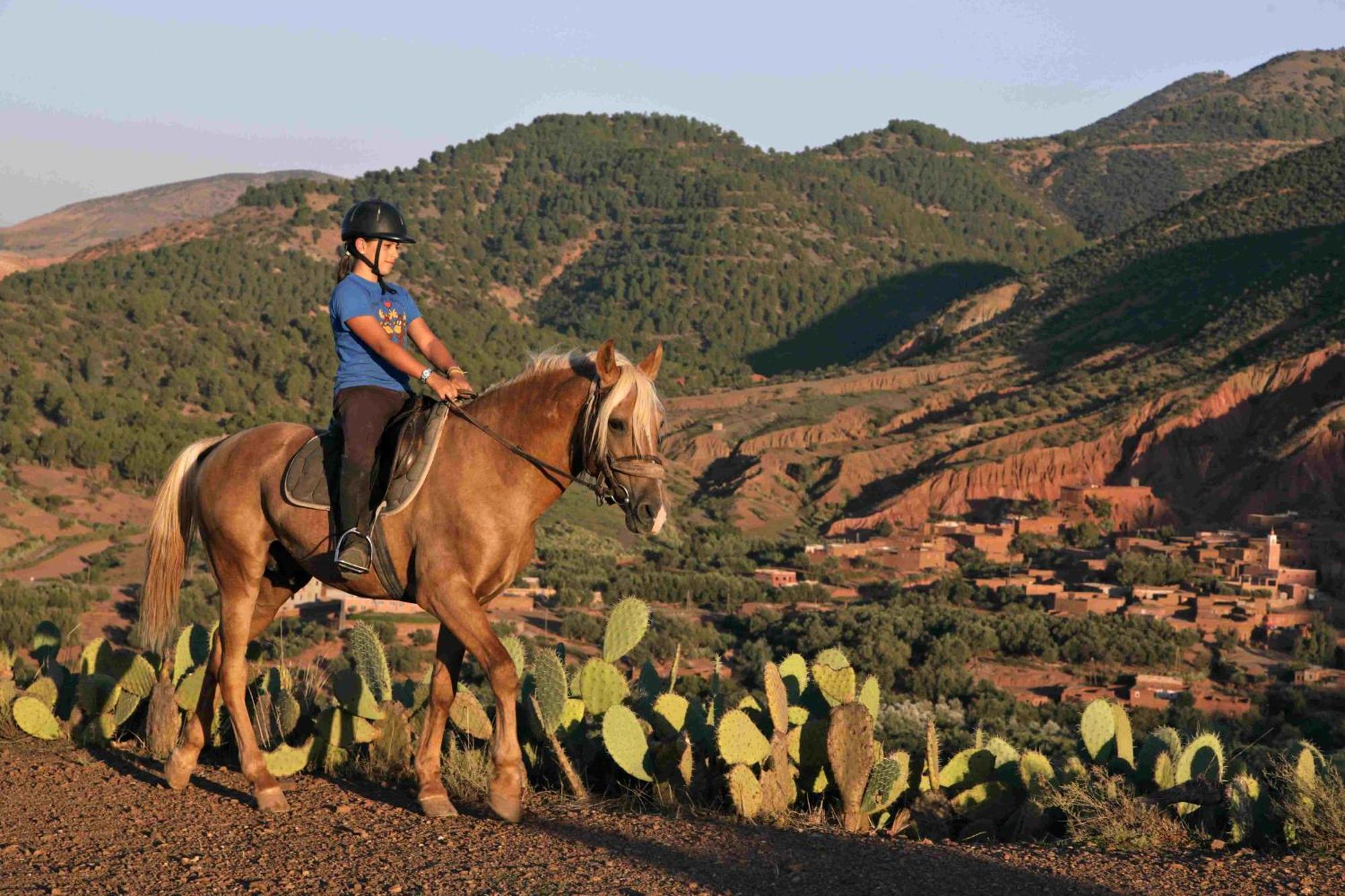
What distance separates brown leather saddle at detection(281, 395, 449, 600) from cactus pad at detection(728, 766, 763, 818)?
6.03 feet

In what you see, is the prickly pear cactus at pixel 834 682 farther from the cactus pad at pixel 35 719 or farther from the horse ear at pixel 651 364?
the cactus pad at pixel 35 719

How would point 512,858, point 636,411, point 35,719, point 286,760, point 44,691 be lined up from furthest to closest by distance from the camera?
1. point 44,691
2. point 35,719
3. point 286,760
4. point 636,411
5. point 512,858

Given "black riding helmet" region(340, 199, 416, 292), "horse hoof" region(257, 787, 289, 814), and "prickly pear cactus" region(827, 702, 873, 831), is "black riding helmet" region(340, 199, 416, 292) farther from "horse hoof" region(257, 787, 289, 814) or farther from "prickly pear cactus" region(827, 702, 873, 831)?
"prickly pear cactus" region(827, 702, 873, 831)

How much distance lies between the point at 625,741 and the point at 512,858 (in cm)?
158

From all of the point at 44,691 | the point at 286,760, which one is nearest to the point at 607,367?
the point at 286,760

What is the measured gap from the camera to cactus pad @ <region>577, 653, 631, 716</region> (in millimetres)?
8492

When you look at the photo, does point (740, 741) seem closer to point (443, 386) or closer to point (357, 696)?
point (443, 386)

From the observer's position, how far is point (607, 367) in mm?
6449

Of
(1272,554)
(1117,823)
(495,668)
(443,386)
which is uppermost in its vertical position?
(443,386)

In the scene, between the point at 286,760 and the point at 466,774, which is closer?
the point at 466,774

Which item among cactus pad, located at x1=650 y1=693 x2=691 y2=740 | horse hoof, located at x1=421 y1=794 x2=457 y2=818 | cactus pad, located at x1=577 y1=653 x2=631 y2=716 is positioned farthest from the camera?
cactus pad, located at x1=577 y1=653 x2=631 y2=716

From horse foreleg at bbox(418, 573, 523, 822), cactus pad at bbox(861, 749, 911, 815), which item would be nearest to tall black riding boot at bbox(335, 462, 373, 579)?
horse foreleg at bbox(418, 573, 523, 822)

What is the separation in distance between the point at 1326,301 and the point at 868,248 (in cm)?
7230

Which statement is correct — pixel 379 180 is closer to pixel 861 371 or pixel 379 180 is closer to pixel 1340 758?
pixel 861 371
